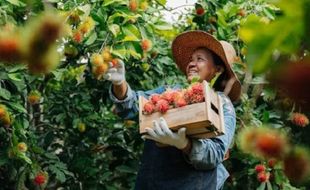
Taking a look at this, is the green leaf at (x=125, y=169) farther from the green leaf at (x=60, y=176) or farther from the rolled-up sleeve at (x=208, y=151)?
the rolled-up sleeve at (x=208, y=151)

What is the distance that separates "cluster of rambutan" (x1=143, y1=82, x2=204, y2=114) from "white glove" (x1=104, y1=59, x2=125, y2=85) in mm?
194

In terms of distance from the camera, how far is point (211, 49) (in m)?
2.16

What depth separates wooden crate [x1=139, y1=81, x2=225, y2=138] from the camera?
1.68m

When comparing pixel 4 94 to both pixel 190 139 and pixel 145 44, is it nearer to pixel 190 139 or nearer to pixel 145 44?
pixel 145 44

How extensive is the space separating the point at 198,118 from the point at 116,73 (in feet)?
1.41

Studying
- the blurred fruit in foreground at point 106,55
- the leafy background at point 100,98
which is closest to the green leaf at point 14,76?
the leafy background at point 100,98

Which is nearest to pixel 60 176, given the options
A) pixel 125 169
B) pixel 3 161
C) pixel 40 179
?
pixel 40 179

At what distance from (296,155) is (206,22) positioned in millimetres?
2661

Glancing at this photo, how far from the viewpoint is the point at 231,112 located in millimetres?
2010

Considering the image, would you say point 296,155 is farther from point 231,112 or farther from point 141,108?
point 231,112

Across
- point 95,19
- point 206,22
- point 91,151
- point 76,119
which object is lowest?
point 91,151

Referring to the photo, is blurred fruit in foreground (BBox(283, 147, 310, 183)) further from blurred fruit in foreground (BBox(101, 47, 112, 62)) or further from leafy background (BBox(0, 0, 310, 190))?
blurred fruit in foreground (BBox(101, 47, 112, 62))


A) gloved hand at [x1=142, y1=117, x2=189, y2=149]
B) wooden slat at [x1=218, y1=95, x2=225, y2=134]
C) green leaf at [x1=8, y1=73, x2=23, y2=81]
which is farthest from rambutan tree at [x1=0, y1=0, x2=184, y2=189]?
wooden slat at [x1=218, y1=95, x2=225, y2=134]

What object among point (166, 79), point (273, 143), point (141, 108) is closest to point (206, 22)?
point (166, 79)
